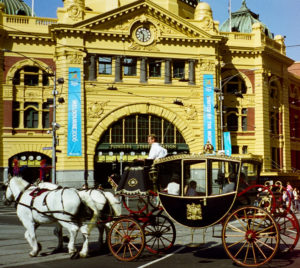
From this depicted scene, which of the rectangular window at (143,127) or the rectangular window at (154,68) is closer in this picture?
the rectangular window at (143,127)

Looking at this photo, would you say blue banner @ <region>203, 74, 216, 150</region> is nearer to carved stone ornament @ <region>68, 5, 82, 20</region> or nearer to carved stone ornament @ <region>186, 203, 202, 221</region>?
carved stone ornament @ <region>68, 5, 82, 20</region>

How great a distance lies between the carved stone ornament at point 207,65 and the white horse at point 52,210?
99.5ft

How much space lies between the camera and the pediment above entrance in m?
38.7

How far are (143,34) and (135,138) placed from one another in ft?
30.9

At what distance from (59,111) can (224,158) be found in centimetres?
2864

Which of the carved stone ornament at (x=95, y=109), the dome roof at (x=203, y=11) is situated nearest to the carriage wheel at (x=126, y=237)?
the carved stone ornament at (x=95, y=109)

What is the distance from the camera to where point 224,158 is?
10844 mm

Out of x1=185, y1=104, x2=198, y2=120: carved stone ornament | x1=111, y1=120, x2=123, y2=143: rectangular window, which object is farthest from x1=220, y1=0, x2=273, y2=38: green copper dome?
x1=111, y1=120, x2=123, y2=143: rectangular window

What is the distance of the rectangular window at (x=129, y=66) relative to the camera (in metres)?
39.7

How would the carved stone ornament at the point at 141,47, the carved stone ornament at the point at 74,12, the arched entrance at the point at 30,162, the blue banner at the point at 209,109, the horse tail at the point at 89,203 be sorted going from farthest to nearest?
the blue banner at the point at 209,109
the carved stone ornament at the point at 141,47
the carved stone ornament at the point at 74,12
the arched entrance at the point at 30,162
the horse tail at the point at 89,203

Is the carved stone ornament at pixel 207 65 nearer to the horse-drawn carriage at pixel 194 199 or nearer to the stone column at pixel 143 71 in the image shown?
the stone column at pixel 143 71

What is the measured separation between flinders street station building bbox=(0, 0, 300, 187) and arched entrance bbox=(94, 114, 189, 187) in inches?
3.5

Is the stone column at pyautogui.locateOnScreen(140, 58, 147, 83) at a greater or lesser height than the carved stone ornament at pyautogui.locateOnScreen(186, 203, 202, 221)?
greater

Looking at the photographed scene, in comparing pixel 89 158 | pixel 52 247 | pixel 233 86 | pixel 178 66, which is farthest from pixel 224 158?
pixel 233 86
